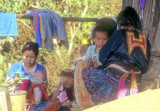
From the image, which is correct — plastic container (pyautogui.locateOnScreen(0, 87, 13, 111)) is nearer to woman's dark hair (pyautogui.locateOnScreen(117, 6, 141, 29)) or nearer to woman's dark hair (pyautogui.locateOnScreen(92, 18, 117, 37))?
woman's dark hair (pyautogui.locateOnScreen(117, 6, 141, 29))

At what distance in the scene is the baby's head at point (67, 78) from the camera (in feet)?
13.1

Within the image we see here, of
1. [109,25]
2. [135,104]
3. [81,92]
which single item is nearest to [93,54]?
[109,25]

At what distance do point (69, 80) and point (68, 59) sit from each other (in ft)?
12.5

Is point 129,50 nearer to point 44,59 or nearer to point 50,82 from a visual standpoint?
point 50,82

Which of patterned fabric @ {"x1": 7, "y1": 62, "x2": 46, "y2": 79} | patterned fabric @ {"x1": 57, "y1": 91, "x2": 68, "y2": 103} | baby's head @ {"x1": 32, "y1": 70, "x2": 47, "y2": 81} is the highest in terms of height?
patterned fabric @ {"x1": 7, "y1": 62, "x2": 46, "y2": 79}

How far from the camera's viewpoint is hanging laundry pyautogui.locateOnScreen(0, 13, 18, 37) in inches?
173

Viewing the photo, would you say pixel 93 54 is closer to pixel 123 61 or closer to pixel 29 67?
pixel 123 61

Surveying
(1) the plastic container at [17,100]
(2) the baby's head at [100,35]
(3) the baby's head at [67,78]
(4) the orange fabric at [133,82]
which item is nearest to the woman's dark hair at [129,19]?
(4) the orange fabric at [133,82]

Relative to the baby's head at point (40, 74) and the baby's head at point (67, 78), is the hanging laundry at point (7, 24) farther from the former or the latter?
the baby's head at point (67, 78)

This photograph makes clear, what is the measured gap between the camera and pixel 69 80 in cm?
404

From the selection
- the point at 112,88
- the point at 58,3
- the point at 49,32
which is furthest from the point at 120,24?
the point at 58,3

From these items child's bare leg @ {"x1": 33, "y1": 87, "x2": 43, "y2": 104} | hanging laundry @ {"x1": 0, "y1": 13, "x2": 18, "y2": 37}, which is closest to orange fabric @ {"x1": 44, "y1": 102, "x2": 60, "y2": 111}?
child's bare leg @ {"x1": 33, "y1": 87, "x2": 43, "y2": 104}

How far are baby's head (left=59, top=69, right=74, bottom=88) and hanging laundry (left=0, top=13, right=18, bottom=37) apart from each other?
1.44m

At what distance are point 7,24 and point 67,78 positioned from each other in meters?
1.58
